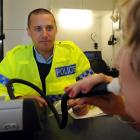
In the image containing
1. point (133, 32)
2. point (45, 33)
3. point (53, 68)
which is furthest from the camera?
point (45, 33)

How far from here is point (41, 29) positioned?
1598 millimetres

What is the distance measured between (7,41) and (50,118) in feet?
6.64

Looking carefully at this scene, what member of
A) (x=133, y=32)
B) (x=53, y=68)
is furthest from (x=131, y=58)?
(x=53, y=68)

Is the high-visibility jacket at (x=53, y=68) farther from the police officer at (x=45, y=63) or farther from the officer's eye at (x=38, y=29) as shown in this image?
the officer's eye at (x=38, y=29)

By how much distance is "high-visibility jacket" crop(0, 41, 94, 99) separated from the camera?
55.3 inches

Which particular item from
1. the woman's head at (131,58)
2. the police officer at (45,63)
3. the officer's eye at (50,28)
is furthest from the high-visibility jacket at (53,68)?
the woman's head at (131,58)

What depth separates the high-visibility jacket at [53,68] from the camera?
55.3 inches

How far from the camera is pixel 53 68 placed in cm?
144

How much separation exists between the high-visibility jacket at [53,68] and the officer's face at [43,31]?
1.9 inches

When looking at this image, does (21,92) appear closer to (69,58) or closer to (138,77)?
(69,58)

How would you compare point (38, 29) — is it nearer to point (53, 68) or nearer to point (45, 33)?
point (45, 33)

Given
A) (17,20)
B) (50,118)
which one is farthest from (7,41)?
(50,118)

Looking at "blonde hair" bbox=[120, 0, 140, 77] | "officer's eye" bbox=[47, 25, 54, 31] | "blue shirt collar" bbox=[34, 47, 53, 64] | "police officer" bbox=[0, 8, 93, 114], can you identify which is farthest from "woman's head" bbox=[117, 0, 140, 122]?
"officer's eye" bbox=[47, 25, 54, 31]

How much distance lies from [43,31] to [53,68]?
265 mm
